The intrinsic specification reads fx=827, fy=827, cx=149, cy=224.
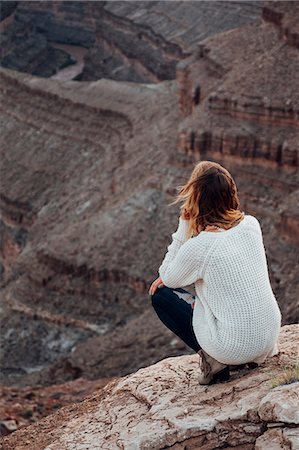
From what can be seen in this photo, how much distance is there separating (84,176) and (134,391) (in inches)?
1207

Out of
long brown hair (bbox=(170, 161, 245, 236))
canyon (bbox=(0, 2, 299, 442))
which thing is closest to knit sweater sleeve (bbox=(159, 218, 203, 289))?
long brown hair (bbox=(170, 161, 245, 236))

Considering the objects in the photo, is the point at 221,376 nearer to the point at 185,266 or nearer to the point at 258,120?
the point at 185,266

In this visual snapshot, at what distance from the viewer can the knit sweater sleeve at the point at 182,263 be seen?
27.2ft

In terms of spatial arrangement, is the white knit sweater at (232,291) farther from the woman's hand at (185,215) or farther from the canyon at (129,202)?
the canyon at (129,202)

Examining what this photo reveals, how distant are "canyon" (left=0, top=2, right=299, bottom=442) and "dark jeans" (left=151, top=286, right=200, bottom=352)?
631cm

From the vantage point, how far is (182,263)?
834cm

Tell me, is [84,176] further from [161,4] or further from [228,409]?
[161,4]

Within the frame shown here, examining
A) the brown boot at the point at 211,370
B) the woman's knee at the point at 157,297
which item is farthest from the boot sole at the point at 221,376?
the woman's knee at the point at 157,297

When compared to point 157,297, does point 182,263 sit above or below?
above

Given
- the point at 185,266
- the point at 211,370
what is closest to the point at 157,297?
the point at 185,266

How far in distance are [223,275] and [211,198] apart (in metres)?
0.79

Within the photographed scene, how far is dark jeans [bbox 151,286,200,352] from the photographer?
8812 mm

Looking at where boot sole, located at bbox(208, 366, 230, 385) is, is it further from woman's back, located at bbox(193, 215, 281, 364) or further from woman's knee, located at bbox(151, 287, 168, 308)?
woman's knee, located at bbox(151, 287, 168, 308)

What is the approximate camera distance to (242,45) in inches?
1321
